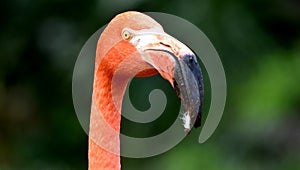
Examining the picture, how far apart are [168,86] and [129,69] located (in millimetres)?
1568

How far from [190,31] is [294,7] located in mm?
580

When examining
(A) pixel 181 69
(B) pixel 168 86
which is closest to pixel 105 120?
(A) pixel 181 69

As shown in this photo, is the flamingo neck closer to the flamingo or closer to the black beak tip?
the flamingo

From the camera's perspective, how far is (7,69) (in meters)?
3.08

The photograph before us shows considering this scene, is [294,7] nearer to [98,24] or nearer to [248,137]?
[248,137]

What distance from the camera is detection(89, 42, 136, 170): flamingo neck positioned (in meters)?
1.28

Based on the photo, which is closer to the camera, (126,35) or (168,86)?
(126,35)

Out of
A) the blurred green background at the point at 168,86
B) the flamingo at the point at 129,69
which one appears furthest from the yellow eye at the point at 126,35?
the blurred green background at the point at 168,86

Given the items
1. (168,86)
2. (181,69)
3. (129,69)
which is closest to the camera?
(181,69)

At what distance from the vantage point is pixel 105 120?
129 centimetres

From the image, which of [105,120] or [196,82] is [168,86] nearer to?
[105,120]

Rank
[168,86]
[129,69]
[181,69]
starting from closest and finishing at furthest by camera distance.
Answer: [181,69] < [129,69] < [168,86]

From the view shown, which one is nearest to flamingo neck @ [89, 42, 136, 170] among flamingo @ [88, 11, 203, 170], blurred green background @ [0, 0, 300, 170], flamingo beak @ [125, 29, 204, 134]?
flamingo @ [88, 11, 203, 170]

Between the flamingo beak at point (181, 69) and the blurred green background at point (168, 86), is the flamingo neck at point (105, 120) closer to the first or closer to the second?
the flamingo beak at point (181, 69)
